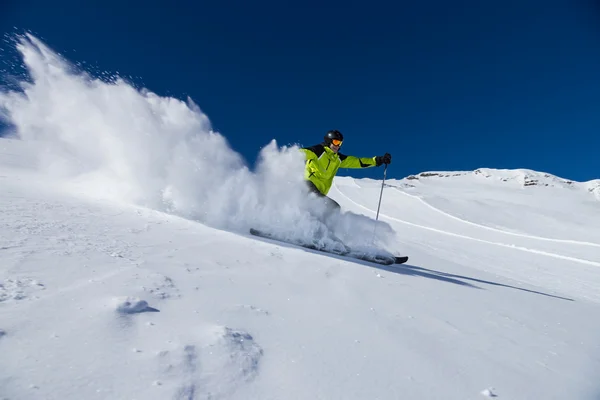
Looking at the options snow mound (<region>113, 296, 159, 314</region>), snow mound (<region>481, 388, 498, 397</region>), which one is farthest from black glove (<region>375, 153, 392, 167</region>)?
snow mound (<region>113, 296, 159, 314</region>)

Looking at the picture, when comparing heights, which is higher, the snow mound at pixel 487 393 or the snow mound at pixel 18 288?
the snow mound at pixel 487 393

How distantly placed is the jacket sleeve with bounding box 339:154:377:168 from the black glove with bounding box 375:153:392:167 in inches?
3.6

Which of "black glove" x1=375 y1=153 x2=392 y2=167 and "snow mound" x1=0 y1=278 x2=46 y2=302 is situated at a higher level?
"black glove" x1=375 y1=153 x2=392 y2=167

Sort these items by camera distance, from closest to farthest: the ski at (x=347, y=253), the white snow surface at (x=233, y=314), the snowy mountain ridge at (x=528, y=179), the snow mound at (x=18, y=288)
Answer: the white snow surface at (x=233, y=314) < the snow mound at (x=18, y=288) < the ski at (x=347, y=253) < the snowy mountain ridge at (x=528, y=179)

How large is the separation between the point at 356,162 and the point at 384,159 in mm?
676

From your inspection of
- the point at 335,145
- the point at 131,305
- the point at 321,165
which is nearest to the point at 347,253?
the point at 321,165

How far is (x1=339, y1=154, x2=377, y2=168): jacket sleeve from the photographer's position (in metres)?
7.46

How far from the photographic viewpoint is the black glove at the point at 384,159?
7.13 m

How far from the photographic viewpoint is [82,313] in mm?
1754

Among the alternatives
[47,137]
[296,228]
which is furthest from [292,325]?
[47,137]

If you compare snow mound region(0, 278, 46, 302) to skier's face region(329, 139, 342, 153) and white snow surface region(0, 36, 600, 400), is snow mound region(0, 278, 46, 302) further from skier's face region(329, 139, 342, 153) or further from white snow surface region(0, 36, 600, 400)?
skier's face region(329, 139, 342, 153)

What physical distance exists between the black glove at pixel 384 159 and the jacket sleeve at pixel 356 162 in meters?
0.09

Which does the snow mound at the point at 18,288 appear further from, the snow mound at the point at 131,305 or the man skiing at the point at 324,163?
the man skiing at the point at 324,163

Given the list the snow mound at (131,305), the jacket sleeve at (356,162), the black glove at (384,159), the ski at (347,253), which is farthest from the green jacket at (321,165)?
the snow mound at (131,305)
